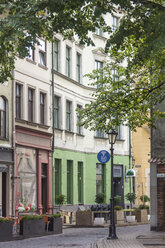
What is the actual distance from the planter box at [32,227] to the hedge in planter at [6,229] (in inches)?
60.2

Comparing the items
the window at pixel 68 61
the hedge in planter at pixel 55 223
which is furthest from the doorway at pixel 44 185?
the hedge in planter at pixel 55 223

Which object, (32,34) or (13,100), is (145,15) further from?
(13,100)

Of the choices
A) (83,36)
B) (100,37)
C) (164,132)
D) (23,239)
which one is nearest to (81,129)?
(100,37)

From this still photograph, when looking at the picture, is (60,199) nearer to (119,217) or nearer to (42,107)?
(119,217)

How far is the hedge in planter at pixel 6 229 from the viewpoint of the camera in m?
24.0

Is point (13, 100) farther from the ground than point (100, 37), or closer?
closer

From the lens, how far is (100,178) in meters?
48.3

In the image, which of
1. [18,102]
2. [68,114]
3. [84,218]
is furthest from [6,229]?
[68,114]

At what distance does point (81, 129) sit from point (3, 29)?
30571 millimetres

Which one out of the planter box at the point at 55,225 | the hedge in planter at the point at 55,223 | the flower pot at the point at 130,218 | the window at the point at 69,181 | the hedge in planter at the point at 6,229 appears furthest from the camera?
the window at the point at 69,181

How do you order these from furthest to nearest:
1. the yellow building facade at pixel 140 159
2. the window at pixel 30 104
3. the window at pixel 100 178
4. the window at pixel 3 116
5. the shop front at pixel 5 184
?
the yellow building facade at pixel 140 159 → the window at pixel 100 178 → the window at pixel 30 104 → the window at pixel 3 116 → the shop front at pixel 5 184

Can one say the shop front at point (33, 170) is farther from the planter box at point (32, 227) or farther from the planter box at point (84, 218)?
the planter box at point (32, 227)

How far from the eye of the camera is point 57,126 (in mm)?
41688

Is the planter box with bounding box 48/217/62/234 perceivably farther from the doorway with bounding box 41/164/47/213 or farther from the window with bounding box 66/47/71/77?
the window with bounding box 66/47/71/77
